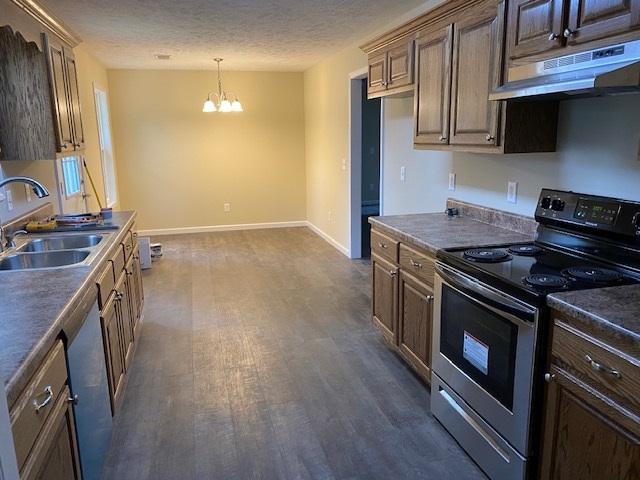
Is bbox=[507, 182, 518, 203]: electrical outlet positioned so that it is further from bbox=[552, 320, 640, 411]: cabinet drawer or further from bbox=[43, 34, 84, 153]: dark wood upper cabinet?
bbox=[43, 34, 84, 153]: dark wood upper cabinet

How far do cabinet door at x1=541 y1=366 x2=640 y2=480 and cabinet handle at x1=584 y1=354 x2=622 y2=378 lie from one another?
0.27ft

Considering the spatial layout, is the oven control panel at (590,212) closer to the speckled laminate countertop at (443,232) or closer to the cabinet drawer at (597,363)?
the speckled laminate countertop at (443,232)

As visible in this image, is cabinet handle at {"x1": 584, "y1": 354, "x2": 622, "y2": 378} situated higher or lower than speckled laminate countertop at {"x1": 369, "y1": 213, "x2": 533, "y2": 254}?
lower

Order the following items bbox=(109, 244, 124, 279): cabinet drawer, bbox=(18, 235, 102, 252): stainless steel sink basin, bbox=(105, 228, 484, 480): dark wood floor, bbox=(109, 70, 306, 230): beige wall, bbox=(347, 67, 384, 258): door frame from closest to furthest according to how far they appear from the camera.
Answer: bbox=(105, 228, 484, 480): dark wood floor
bbox=(109, 244, 124, 279): cabinet drawer
bbox=(18, 235, 102, 252): stainless steel sink basin
bbox=(347, 67, 384, 258): door frame
bbox=(109, 70, 306, 230): beige wall

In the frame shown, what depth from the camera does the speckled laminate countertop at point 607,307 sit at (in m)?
1.33

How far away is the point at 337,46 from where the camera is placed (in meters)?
5.33

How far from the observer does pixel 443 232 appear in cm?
269

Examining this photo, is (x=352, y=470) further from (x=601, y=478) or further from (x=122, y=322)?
(x=122, y=322)

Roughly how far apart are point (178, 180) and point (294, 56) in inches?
104

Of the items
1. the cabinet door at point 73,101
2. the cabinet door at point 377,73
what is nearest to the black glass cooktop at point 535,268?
the cabinet door at point 377,73

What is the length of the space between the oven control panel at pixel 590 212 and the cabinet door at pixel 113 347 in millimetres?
2227

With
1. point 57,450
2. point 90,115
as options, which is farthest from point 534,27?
point 90,115

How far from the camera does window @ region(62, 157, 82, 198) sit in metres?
4.33

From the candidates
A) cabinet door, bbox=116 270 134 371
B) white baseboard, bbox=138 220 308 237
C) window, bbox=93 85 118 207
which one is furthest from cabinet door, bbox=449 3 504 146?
white baseboard, bbox=138 220 308 237
